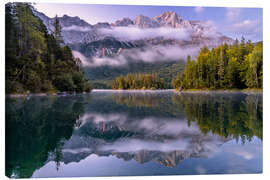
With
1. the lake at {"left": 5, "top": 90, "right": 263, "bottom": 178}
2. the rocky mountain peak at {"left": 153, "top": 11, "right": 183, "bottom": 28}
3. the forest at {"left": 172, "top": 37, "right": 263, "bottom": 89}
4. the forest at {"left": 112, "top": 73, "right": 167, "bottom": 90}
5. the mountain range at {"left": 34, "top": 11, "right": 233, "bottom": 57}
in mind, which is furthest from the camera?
the forest at {"left": 112, "top": 73, "right": 167, "bottom": 90}

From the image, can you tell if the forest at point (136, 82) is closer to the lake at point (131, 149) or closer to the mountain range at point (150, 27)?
the mountain range at point (150, 27)

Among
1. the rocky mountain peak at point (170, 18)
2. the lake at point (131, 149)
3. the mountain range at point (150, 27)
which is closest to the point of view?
the lake at point (131, 149)

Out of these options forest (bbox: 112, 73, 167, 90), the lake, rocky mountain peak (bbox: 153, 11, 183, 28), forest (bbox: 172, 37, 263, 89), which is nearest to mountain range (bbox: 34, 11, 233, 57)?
rocky mountain peak (bbox: 153, 11, 183, 28)

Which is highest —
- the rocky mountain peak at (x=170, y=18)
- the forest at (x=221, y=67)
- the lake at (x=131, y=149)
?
the rocky mountain peak at (x=170, y=18)

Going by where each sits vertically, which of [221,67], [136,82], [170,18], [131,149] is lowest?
[131,149]

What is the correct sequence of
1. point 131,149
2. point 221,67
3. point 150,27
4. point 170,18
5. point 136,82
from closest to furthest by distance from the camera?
point 131,149 < point 170,18 < point 150,27 < point 221,67 < point 136,82

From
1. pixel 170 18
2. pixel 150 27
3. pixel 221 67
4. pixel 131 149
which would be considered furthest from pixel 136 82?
pixel 131 149

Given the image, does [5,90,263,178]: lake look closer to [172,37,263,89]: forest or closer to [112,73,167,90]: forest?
[172,37,263,89]: forest

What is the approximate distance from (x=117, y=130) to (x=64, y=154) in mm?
2190

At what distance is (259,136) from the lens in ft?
17.4

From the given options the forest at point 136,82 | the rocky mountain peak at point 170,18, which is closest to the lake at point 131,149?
the rocky mountain peak at point 170,18

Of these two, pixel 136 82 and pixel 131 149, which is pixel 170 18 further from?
pixel 136 82

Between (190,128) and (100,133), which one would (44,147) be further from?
(190,128)

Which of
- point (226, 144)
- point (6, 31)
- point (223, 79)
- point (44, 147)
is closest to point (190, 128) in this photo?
Result: point (226, 144)
